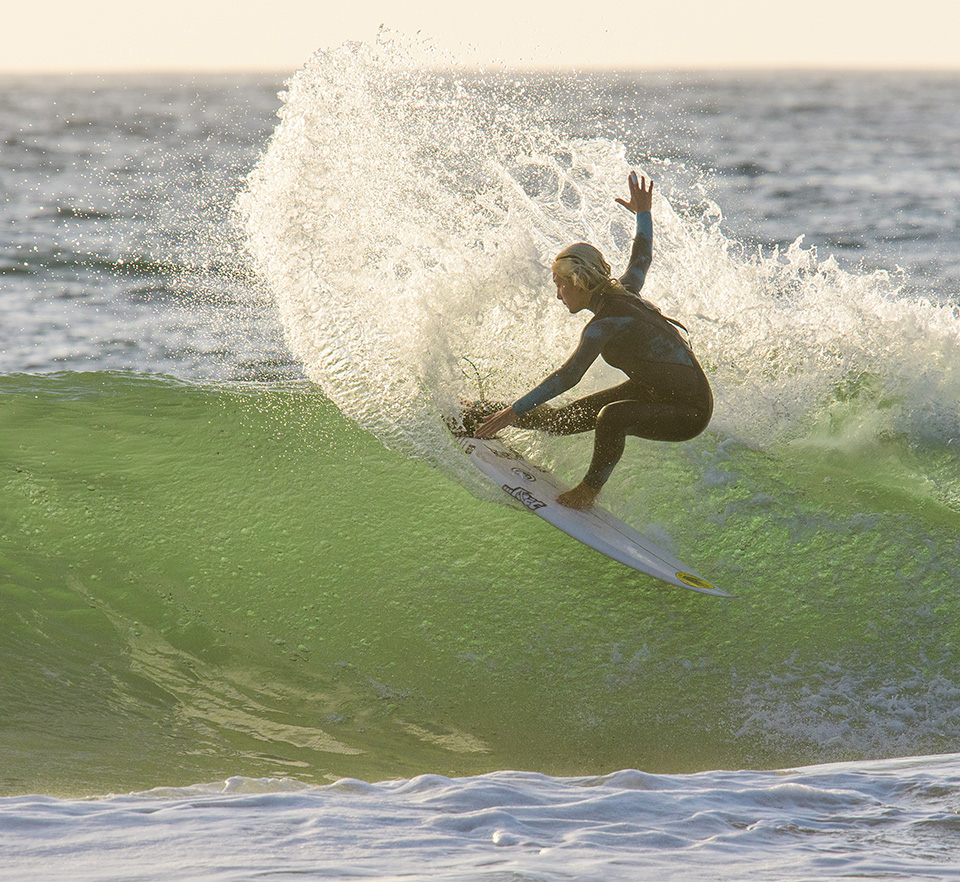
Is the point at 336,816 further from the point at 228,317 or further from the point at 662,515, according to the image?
the point at 228,317

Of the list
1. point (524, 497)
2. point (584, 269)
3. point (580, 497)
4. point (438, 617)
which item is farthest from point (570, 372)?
point (438, 617)

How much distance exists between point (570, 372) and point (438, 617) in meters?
1.56

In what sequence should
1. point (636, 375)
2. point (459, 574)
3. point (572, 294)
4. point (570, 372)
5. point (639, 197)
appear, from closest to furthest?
point (570, 372), point (572, 294), point (636, 375), point (639, 197), point (459, 574)

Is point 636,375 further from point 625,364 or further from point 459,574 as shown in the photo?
point 459,574

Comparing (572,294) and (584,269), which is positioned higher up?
(584,269)

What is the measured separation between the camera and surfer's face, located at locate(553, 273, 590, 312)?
528 centimetres

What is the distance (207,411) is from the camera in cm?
764

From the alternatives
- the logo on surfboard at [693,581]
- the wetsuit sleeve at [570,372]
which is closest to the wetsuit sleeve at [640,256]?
the wetsuit sleeve at [570,372]

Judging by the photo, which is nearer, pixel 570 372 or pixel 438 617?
pixel 570 372

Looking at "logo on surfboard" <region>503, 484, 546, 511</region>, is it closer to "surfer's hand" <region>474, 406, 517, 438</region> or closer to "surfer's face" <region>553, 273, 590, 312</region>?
"surfer's hand" <region>474, 406, 517, 438</region>

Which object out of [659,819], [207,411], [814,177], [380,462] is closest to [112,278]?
[207,411]

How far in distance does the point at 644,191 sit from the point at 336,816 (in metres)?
3.76

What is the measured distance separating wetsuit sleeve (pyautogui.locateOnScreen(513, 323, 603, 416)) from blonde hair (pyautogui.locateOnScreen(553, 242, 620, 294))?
23 centimetres

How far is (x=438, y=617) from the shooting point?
18.1 feet
